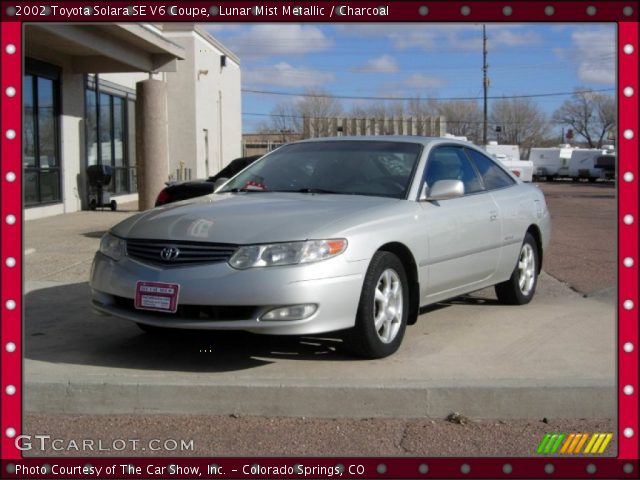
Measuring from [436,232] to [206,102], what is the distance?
24.6m

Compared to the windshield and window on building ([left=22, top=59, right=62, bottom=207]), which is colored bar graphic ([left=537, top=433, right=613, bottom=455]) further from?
window on building ([left=22, top=59, right=62, bottom=207])

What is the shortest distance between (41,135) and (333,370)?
13.6 metres

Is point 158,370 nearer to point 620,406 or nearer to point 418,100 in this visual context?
point 620,406

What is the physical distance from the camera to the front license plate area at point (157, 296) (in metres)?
4.84

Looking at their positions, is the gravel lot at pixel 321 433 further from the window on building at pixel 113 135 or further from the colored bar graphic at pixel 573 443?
the window on building at pixel 113 135

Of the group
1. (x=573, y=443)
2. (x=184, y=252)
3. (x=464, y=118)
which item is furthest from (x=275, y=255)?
(x=464, y=118)

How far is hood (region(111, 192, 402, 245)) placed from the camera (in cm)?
491

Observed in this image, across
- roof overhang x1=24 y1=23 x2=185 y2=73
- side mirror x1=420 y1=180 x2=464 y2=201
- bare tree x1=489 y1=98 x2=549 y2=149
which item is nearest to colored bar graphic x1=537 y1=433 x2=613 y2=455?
side mirror x1=420 y1=180 x2=464 y2=201

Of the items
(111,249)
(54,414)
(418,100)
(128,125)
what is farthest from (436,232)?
(418,100)

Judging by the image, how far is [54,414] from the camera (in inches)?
186

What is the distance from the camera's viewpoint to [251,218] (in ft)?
16.9

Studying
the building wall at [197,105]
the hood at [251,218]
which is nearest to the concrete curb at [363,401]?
the hood at [251,218]

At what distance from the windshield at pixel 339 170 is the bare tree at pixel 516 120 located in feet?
186

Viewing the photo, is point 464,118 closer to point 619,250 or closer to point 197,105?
point 197,105
